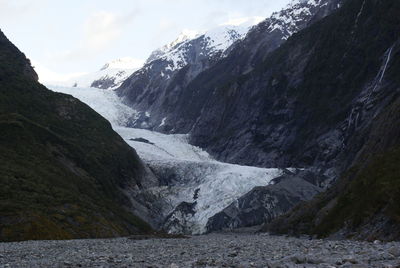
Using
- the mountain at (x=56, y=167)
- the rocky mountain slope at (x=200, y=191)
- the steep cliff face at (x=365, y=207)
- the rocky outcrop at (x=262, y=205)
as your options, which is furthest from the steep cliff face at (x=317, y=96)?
the steep cliff face at (x=365, y=207)

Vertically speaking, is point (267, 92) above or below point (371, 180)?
above

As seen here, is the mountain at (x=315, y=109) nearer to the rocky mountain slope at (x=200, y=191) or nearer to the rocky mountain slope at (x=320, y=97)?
the rocky mountain slope at (x=320, y=97)

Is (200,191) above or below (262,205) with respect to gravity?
above

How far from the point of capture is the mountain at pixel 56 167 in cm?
4794

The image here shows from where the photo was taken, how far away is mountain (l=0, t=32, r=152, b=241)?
47938 millimetres

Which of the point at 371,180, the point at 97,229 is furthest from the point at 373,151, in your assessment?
the point at 97,229

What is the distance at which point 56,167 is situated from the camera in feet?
224

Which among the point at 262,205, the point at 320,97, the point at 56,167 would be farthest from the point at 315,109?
the point at 56,167

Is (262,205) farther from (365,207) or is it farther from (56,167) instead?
(365,207)

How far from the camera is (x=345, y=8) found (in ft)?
403

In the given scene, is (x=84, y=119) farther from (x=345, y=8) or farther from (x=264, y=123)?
(x=345, y=8)

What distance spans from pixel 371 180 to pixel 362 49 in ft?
260

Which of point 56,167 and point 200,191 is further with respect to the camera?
point 200,191

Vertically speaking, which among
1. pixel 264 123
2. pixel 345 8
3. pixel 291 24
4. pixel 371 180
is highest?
pixel 291 24
